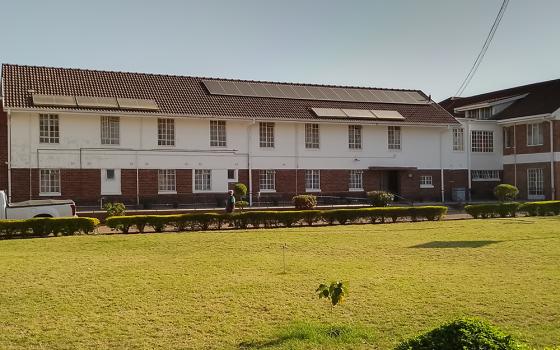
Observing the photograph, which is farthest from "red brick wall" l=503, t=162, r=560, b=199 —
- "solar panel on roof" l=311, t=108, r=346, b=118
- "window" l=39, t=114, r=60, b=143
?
"window" l=39, t=114, r=60, b=143

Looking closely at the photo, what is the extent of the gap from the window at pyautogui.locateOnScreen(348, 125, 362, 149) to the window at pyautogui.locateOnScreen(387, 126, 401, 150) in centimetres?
208

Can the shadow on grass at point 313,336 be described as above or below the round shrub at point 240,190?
below

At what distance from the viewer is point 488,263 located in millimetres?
13477

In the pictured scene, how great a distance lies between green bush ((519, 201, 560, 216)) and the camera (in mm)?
28250

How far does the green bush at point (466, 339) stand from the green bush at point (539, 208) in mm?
25265

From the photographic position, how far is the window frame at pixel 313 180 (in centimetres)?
3553

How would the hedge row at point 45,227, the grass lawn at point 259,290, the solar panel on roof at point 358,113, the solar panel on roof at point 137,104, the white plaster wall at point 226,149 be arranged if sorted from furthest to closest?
the solar panel on roof at point 358,113
the solar panel on roof at point 137,104
the white plaster wall at point 226,149
the hedge row at point 45,227
the grass lawn at point 259,290

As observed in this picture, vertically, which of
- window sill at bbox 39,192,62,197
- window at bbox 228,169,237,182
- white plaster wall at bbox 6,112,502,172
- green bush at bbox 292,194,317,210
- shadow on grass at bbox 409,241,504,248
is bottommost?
A: shadow on grass at bbox 409,241,504,248

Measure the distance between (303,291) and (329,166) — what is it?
84.4 ft

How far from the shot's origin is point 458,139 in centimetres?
4038

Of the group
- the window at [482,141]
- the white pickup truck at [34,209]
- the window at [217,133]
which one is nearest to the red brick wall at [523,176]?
the window at [482,141]

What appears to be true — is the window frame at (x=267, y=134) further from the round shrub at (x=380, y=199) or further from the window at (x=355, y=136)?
the round shrub at (x=380, y=199)

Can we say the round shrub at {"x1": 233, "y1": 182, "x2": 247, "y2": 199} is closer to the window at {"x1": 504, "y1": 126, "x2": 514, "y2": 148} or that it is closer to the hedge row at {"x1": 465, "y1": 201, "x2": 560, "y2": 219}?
the hedge row at {"x1": 465, "y1": 201, "x2": 560, "y2": 219}

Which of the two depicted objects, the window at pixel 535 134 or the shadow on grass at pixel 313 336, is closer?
the shadow on grass at pixel 313 336
